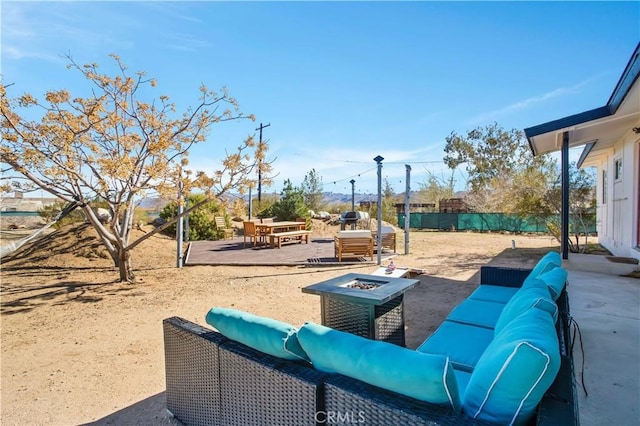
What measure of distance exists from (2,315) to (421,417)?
19.8 ft

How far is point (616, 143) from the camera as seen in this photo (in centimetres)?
816

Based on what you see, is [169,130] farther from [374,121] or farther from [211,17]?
[374,121]

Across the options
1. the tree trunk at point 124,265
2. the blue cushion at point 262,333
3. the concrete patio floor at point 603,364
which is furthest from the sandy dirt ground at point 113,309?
the blue cushion at point 262,333

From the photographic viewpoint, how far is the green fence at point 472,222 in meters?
18.3

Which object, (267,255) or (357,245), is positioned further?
(267,255)

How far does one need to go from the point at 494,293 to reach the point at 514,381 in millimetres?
2899

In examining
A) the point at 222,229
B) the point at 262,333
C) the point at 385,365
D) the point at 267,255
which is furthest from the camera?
the point at 222,229

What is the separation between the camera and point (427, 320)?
4191mm

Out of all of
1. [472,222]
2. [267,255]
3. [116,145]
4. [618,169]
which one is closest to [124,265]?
[116,145]

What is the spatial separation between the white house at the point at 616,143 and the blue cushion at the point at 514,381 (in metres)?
4.30

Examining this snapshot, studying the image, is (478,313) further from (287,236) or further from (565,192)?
(287,236)

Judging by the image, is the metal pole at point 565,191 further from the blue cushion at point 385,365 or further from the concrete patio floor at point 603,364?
the blue cushion at point 385,365

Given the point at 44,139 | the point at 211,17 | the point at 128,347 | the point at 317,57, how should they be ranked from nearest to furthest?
the point at 128,347 < the point at 44,139 < the point at 211,17 < the point at 317,57

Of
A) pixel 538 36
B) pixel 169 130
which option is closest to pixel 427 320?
pixel 169 130
